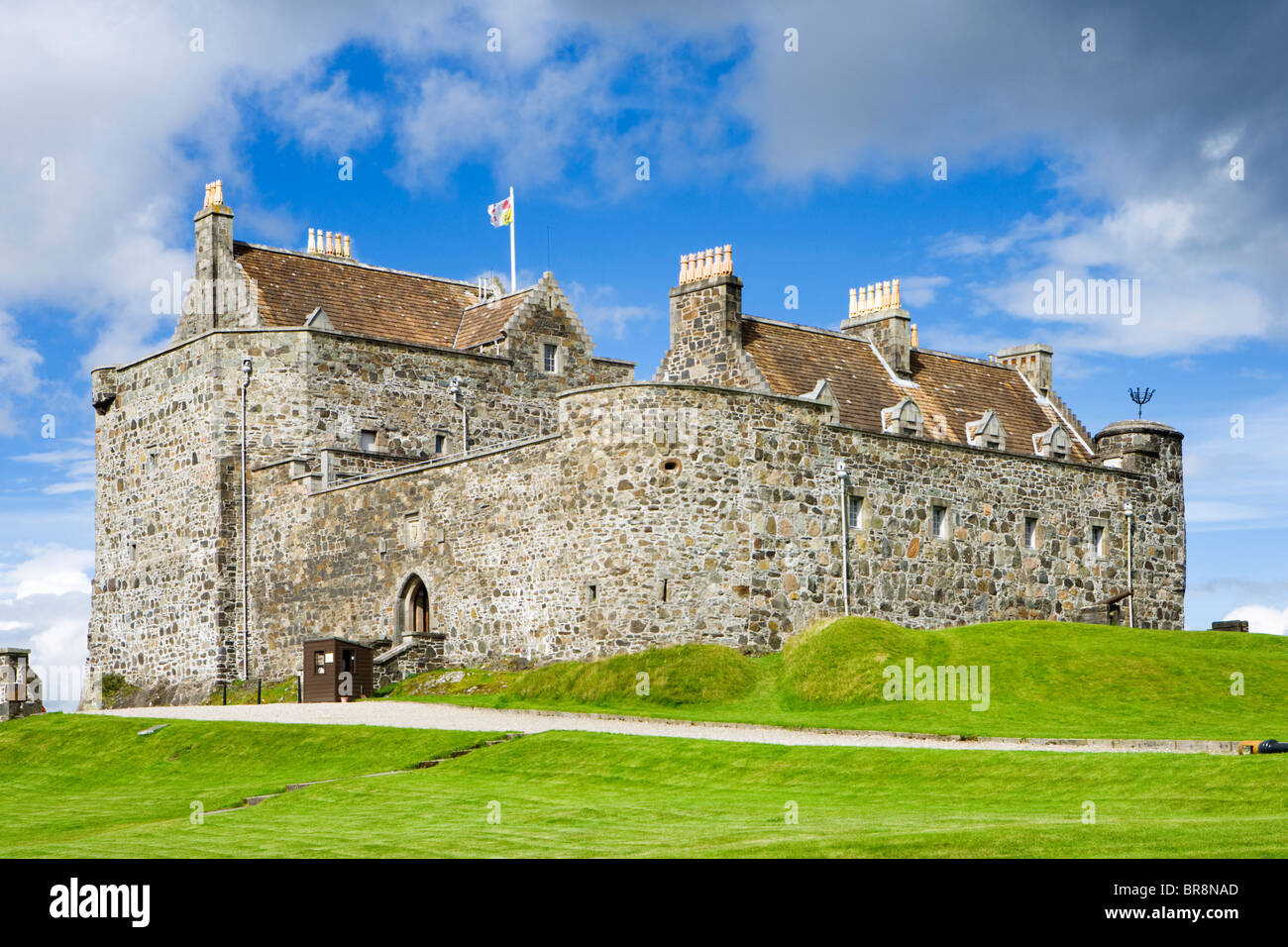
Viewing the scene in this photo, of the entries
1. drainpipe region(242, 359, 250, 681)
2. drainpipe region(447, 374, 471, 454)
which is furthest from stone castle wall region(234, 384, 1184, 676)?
drainpipe region(447, 374, 471, 454)

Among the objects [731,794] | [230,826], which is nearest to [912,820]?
[731,794]

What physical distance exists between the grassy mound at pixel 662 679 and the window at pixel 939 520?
11031mm

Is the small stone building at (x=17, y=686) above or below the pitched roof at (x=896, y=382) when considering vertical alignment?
below

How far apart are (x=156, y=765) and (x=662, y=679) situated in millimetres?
11966

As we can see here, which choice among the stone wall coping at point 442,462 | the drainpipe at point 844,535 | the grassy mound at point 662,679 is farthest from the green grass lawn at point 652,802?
the drainpipe at point 844,535

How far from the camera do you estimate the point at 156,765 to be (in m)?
39.1

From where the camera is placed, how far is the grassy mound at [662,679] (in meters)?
41.6

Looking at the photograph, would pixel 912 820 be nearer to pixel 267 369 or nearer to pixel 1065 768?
pixel 1065 768

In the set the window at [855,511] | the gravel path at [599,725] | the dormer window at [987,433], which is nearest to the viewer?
the gravel path at [599,725]

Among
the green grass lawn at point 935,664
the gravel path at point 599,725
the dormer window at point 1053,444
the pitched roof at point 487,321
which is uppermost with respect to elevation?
the pitched roof at point 487,321

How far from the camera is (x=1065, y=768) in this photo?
27.9m

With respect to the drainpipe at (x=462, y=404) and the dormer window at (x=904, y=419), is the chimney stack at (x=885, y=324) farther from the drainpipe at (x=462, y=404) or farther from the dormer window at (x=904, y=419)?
the drainpipe at (x=462, y=404)

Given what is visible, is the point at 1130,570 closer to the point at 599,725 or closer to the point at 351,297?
the point at 599,725
